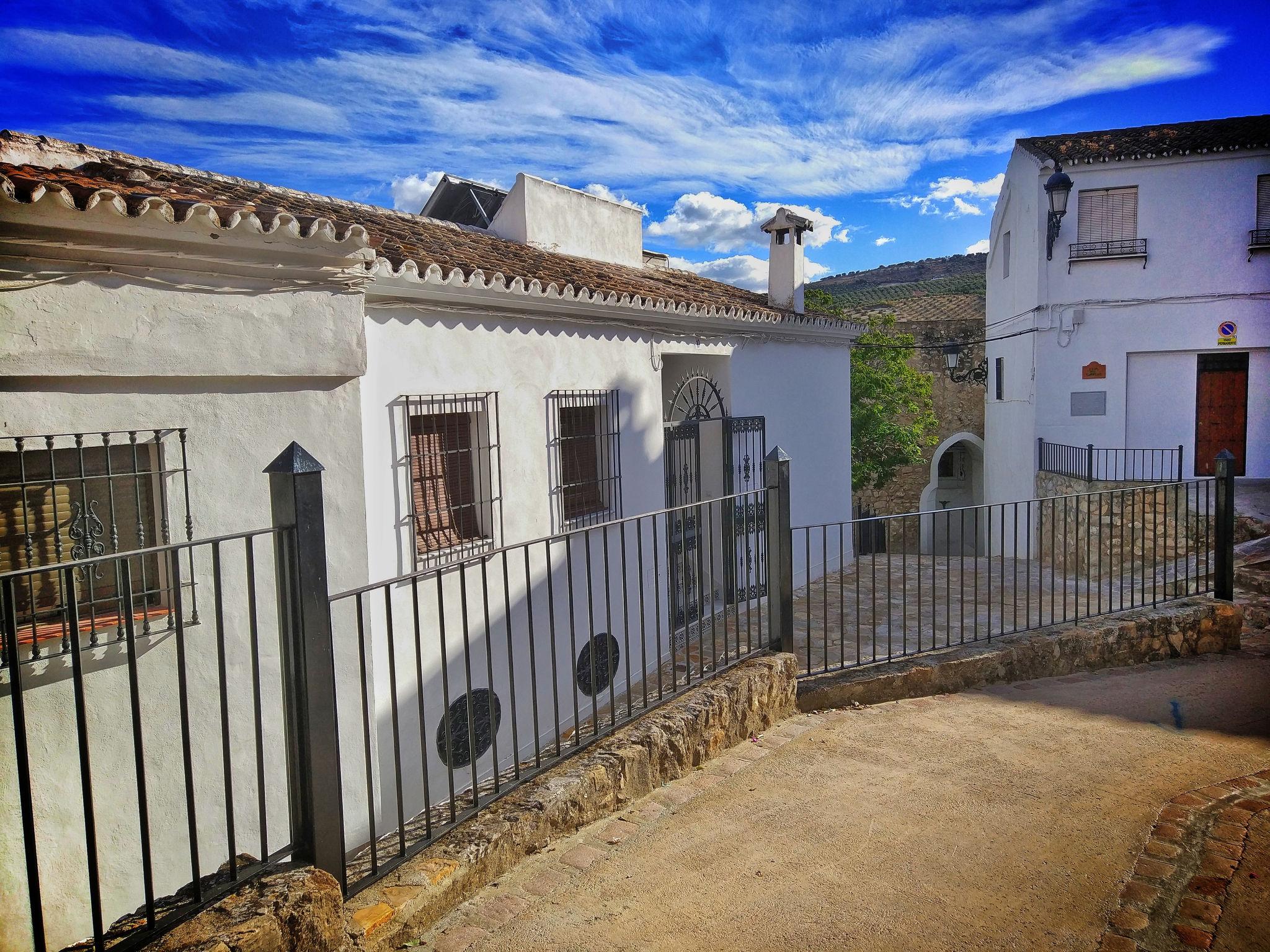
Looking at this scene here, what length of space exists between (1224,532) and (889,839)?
5195mm

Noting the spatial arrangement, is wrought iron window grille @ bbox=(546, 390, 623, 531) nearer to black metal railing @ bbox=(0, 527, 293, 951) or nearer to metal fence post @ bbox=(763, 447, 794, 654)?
metal fence post @ bbox=(763, 447, 794, 654)

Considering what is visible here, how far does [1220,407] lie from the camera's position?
14727 mm

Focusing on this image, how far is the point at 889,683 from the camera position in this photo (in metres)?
5.44

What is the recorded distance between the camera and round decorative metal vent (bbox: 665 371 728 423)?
347 inches

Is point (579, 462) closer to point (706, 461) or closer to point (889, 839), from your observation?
point (706, 461)

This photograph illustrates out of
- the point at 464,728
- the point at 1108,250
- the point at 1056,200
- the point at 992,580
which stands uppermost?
the point at 1056,200

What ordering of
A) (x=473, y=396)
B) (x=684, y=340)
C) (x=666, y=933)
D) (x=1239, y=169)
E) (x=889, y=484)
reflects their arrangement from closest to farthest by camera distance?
(x=666, y=933) → (x=473, y=396) → (x=684, y=340) → (x=1239, y=169) → (x=889, y=484)

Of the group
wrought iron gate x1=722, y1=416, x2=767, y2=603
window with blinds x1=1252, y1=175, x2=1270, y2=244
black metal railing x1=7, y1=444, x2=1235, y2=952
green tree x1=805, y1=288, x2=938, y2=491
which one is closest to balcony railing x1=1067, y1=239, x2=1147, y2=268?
window with blinds x1=1252, y1=175, x2=1270, y2=244

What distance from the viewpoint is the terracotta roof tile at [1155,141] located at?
45.9 ft

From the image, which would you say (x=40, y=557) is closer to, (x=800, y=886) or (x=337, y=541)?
(x=337, y=541)

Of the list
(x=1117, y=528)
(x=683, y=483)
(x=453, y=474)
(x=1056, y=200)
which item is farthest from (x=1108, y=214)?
(x=453, y=474)

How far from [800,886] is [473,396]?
404cm

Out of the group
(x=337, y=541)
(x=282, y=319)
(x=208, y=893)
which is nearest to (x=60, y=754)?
(x=337, y=541)

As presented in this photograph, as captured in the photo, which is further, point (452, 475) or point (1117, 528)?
point (1117, 528)
